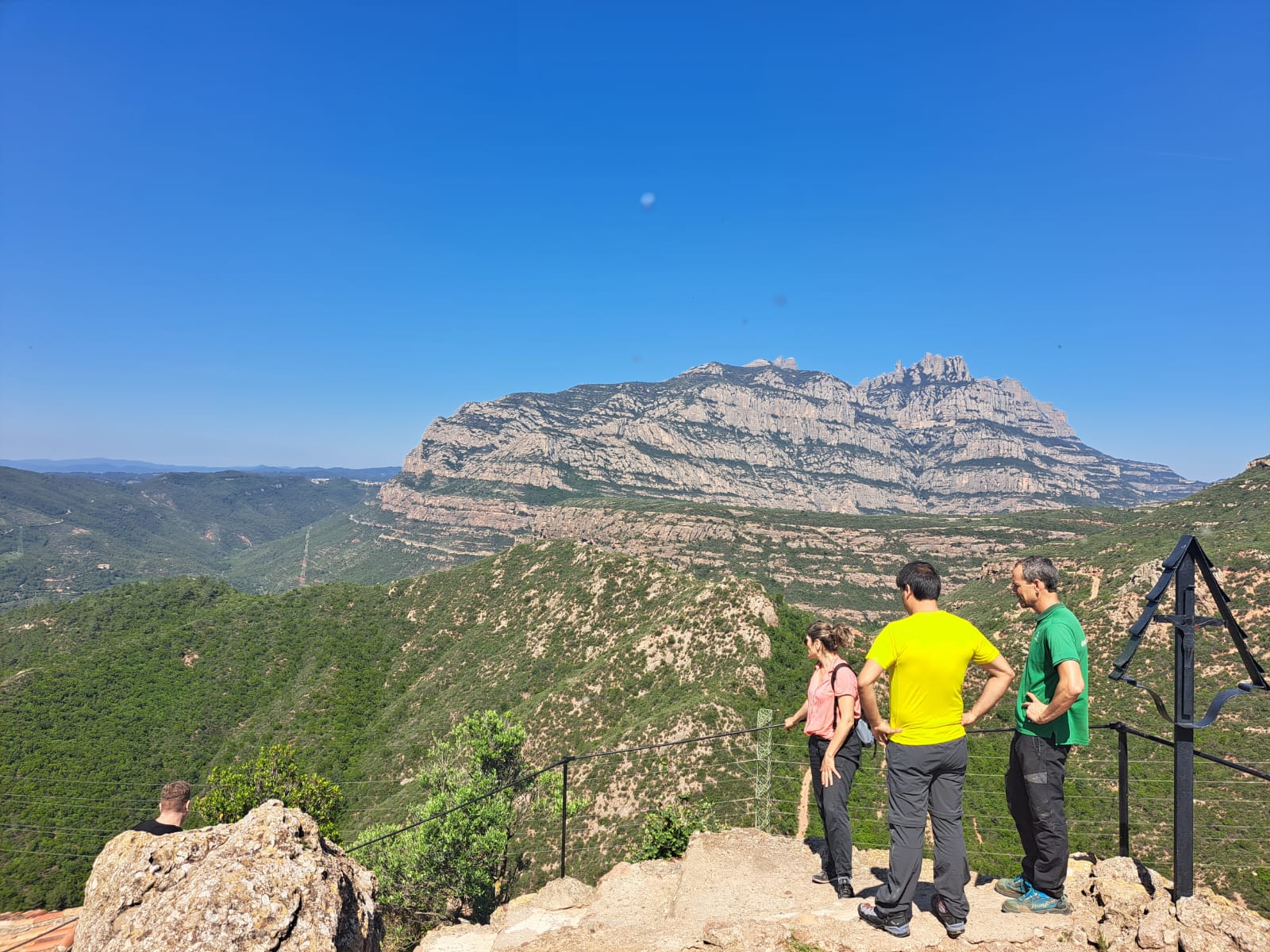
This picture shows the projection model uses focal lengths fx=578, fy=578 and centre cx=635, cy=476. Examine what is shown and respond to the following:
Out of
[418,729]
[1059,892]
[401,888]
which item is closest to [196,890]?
[1059,892]

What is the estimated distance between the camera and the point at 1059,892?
573 centimetres

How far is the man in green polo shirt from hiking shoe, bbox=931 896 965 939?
0.75 m

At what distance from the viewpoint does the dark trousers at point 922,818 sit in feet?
17.8

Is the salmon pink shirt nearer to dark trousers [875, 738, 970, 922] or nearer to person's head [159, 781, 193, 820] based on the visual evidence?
dark trousers [875, 738, 970, 922]

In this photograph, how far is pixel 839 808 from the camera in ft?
21.6

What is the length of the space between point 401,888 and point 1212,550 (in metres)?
62.6

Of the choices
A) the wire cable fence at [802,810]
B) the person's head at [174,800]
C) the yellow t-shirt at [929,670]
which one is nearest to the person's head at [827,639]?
the yellow t-shirt at [929,670]

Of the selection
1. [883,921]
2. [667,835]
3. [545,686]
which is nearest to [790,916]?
[883,921]

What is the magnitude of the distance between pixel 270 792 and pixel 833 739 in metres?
29.8

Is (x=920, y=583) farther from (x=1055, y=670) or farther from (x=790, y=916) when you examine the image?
(x=790, y=916)

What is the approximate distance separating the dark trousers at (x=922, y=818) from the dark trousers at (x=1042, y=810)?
2.06 feet

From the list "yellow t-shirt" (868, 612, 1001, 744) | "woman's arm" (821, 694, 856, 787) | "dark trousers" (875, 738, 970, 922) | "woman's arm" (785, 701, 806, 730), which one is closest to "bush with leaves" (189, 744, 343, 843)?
"woman's arm" (785, 701, 806, 730)

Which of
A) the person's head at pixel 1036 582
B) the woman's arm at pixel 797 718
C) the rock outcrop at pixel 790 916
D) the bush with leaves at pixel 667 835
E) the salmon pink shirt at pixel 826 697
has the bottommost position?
the bush with leaves at pixel 667 835

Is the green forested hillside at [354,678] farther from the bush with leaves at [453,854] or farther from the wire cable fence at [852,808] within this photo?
the bush with leaves at [453,854]
